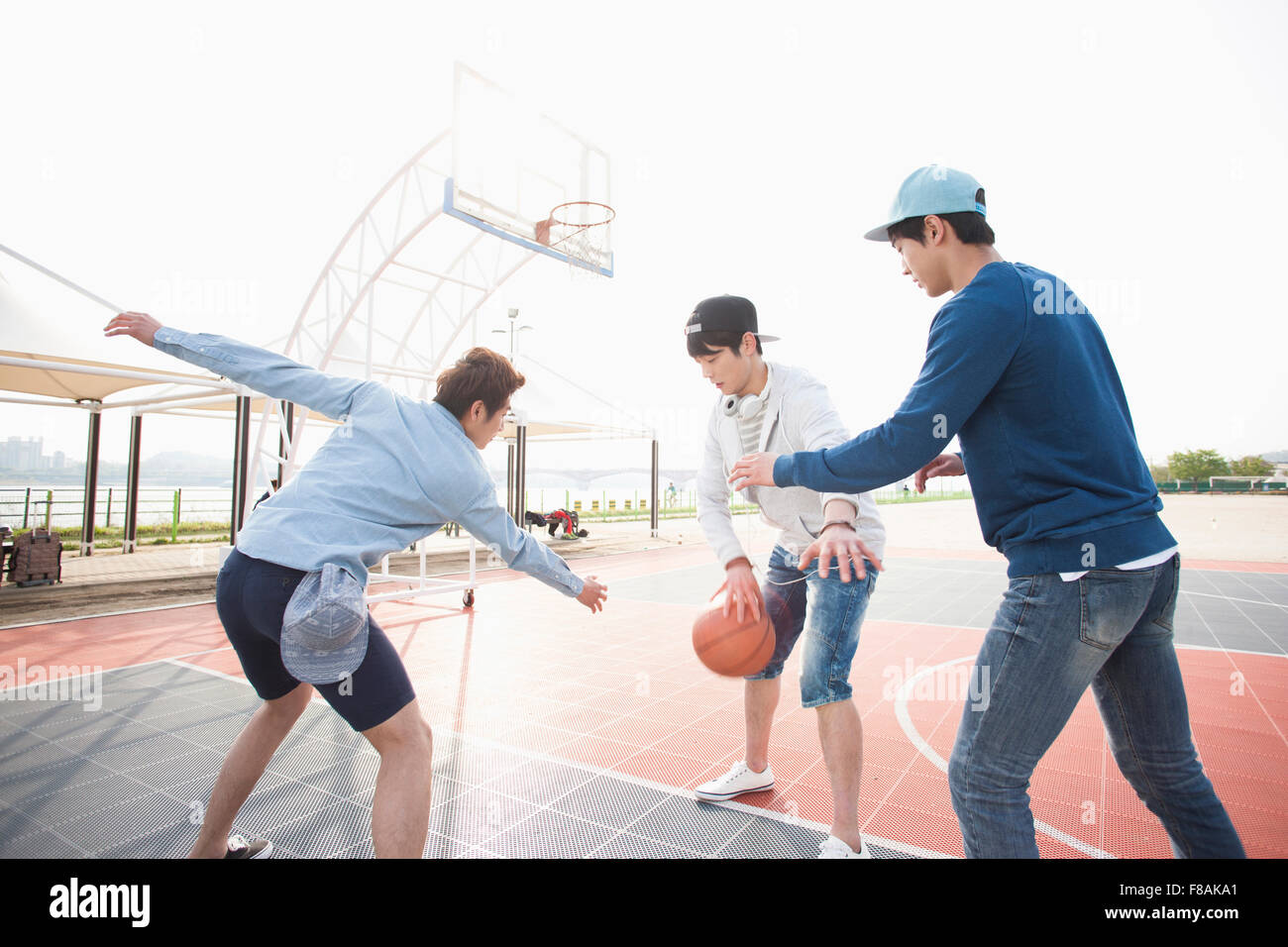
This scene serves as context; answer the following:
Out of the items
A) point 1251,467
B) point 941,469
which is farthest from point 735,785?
point 1251,467

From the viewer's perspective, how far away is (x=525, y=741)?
13.9 ft

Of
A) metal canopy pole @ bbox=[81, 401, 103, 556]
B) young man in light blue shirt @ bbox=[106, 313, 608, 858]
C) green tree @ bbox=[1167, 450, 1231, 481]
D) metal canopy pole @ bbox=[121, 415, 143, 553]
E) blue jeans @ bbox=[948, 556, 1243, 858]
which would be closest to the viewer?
blue jeans @ bbox=[948, 556, 1243, 858]

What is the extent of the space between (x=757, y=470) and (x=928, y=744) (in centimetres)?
296

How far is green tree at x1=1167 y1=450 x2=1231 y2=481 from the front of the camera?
92.9 meters

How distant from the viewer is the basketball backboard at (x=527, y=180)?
8523mm

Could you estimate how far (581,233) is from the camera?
10414mm

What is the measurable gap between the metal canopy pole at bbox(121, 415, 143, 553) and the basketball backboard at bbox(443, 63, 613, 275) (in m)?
13.3

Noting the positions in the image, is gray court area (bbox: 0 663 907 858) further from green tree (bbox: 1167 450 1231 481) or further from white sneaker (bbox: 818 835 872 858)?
green tree (bbox: 1167 450 1231 481)

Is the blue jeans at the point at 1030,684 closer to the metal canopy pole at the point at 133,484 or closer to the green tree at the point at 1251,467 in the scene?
the metal canopy pole at the point at 133,484

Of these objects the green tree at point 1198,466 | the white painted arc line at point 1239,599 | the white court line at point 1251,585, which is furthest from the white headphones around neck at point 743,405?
the green tree at point 1198,466

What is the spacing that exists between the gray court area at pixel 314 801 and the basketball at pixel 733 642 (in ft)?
2.46

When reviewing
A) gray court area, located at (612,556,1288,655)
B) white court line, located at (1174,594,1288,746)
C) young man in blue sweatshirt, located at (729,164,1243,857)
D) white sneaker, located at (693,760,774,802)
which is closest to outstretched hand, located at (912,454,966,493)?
young man in blue sweatshirt, located at (729,164,1243,857)

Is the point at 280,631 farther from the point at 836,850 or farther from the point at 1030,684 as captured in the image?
the point at 836,850

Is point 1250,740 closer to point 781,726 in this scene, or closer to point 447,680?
point 781,726
